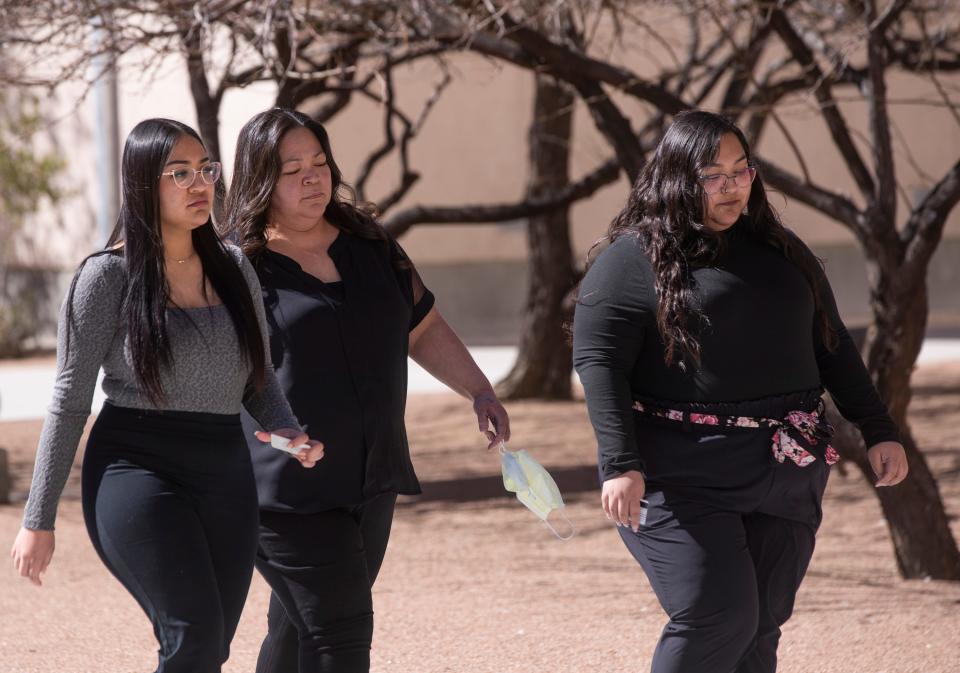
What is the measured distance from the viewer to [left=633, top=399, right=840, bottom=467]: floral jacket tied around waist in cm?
347

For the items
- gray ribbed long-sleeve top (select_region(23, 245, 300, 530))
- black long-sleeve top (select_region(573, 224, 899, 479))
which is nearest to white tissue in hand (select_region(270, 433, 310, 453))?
gray ribbed long-sleeve top (select_region(23, 245, 300, 530))

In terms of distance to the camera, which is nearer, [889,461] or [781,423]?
[781,423]

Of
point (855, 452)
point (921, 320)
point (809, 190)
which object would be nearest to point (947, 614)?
point (855, 452)

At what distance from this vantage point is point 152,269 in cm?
322

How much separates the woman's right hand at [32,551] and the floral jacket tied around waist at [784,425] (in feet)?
4.56

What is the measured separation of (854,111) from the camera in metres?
22.0

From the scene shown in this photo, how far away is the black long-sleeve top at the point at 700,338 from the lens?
11.3ft

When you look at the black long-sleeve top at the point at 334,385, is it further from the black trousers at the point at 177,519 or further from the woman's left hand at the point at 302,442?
the black trousers at the point at 177,519

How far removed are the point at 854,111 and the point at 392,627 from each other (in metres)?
17.7

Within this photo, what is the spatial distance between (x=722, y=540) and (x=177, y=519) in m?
1.21

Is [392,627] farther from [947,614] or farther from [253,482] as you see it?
[253,482]

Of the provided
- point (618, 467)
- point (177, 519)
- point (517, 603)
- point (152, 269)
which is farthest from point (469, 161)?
point (177, 519)

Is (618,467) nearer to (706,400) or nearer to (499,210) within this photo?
(706,400)

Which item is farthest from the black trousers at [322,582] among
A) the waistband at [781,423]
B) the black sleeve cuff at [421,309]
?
the waistband at [781,423]
